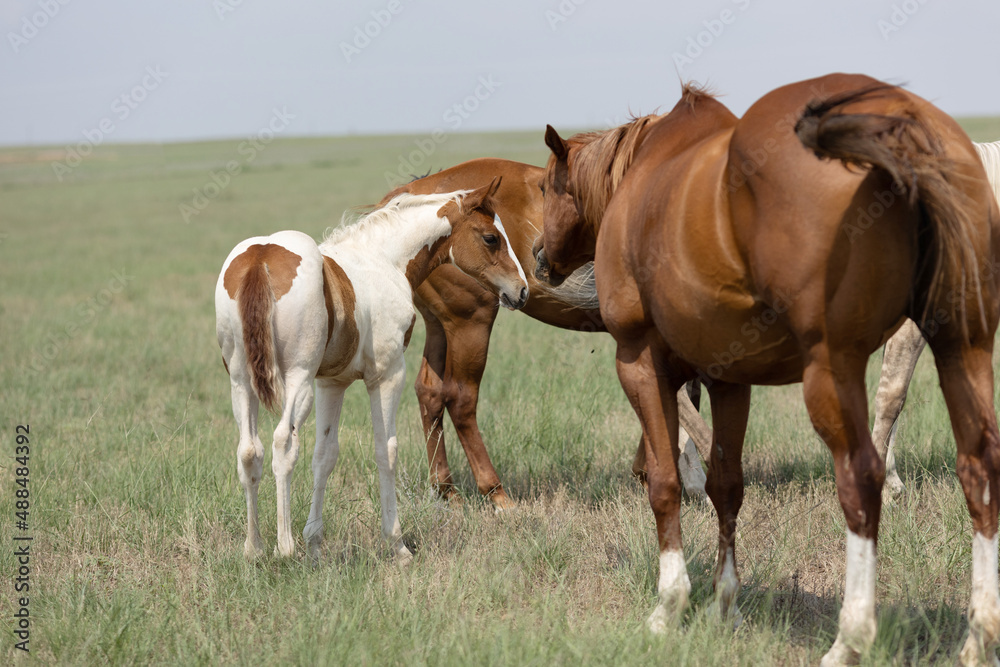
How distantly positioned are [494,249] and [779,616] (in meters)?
2.45

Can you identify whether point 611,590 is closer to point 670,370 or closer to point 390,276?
point 670,370

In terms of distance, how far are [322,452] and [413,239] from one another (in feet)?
4.07

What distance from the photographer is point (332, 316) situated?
12.3 feet

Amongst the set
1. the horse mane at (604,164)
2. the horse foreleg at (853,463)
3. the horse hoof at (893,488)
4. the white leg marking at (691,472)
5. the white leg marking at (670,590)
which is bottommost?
the white leg marking at (691,472)

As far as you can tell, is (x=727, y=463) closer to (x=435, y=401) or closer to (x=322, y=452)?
(x=322, y=452)

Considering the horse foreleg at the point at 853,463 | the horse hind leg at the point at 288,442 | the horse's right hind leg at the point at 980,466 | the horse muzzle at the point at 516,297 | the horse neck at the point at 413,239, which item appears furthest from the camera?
the horse muzzle at the point at 516,297

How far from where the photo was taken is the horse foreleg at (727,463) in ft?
10.7

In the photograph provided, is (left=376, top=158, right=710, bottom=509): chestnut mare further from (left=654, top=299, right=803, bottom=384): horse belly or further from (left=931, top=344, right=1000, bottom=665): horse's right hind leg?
(left=931, top=344, right=1000, bottom=665): horse's right hind leg

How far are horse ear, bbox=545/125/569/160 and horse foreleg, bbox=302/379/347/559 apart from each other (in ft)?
5.18

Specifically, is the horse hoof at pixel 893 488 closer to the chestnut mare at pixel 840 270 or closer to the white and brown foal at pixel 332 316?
the chestnut mare at pixel 840 270

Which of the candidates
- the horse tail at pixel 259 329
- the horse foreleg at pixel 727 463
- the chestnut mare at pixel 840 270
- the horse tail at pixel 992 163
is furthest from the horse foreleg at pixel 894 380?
the horse tail at pixel 259 329

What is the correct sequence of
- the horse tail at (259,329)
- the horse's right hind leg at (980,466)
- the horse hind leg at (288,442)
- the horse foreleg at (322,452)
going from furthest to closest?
the horse foreleg at (322,452) < the horse hind leg at (288,442) < the horse tail at (259,329) < the horse's right hind leg at (980,466)

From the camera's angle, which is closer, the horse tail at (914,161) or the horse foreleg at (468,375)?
the horse tail at (914,161)

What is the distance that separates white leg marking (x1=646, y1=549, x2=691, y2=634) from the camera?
2.97m
